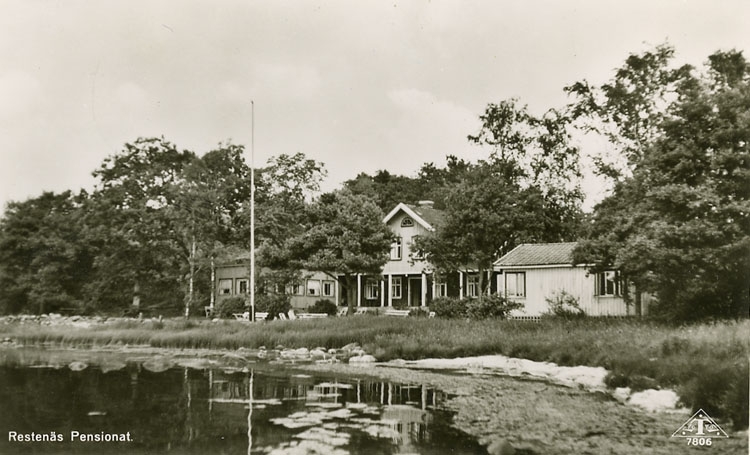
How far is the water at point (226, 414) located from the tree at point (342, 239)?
47.4 ft

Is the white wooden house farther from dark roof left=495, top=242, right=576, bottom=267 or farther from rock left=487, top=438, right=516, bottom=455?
rock left=487, top=438, right=516, bottom=455

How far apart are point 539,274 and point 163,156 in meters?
22.5

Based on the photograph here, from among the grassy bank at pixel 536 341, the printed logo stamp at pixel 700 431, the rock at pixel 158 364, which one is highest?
the grassy bank at pixel 536 341

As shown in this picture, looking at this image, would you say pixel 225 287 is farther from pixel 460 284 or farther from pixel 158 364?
pixel 158 364

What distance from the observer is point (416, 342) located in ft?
65.7

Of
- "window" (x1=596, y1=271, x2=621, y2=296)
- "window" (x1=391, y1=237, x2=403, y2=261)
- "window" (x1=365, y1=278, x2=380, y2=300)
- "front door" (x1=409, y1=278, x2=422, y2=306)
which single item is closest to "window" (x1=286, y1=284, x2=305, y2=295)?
"window" (x1=365, y1=278, x2=380, y2=300)

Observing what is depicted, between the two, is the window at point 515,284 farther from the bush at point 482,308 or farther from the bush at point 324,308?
the bush at point 324,308

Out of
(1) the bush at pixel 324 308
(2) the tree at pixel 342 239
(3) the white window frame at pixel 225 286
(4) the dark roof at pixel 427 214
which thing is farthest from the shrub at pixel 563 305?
(3) the white window frame at pixel 225 286

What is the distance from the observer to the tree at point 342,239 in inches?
1219

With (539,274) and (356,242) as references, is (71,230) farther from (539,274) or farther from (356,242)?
(539,274)

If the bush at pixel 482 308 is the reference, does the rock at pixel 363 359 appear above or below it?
below

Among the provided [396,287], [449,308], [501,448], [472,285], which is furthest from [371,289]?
[501,448]

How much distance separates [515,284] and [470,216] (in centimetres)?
373

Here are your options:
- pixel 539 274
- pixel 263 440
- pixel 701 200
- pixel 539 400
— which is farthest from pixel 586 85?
pixel 263 440
